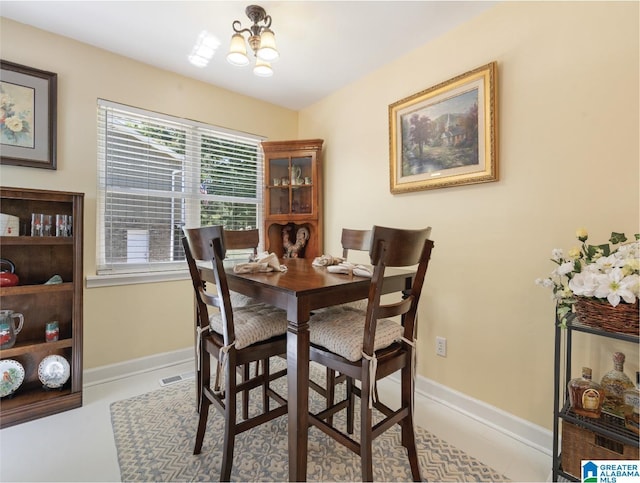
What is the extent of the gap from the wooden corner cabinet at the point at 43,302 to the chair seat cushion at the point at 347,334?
1.62 meters

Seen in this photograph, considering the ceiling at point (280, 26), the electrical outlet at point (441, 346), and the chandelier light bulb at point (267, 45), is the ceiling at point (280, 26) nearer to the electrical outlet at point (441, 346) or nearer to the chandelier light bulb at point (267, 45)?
the chandelier light bulb at point (267, 45)

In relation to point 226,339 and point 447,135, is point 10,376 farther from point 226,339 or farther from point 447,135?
point 447,135

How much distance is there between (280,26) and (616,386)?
2.56 metres

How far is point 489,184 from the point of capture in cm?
178

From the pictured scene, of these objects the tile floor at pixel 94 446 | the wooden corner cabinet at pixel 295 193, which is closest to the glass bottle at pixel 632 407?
the tile floor at pixel 94 446

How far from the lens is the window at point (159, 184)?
7.45 ft

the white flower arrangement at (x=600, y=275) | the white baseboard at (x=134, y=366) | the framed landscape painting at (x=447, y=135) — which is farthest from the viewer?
the white baseboard at (x=134, y=366)

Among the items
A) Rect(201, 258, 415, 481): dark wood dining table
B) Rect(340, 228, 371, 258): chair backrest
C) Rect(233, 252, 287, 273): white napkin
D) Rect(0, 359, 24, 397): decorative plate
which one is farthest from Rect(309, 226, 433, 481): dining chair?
Rect(0, 359, 24, 397): decorative plate

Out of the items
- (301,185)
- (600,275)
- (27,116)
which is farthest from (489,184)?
(27,116)

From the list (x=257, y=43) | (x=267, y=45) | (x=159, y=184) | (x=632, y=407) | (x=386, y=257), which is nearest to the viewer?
(x=386, y=257)

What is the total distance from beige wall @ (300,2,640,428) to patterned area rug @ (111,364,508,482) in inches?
20.1

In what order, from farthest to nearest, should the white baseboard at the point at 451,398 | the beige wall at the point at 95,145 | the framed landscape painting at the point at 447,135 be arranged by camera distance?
1. the beige wall at the point at 95,145
2. the framed landscape painting at the point at 447,135
3. the white baseboard at the point at 451,398

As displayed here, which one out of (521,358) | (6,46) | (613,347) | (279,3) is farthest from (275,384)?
(6,46)

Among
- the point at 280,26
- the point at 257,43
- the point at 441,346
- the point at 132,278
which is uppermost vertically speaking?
the point at 280,26
